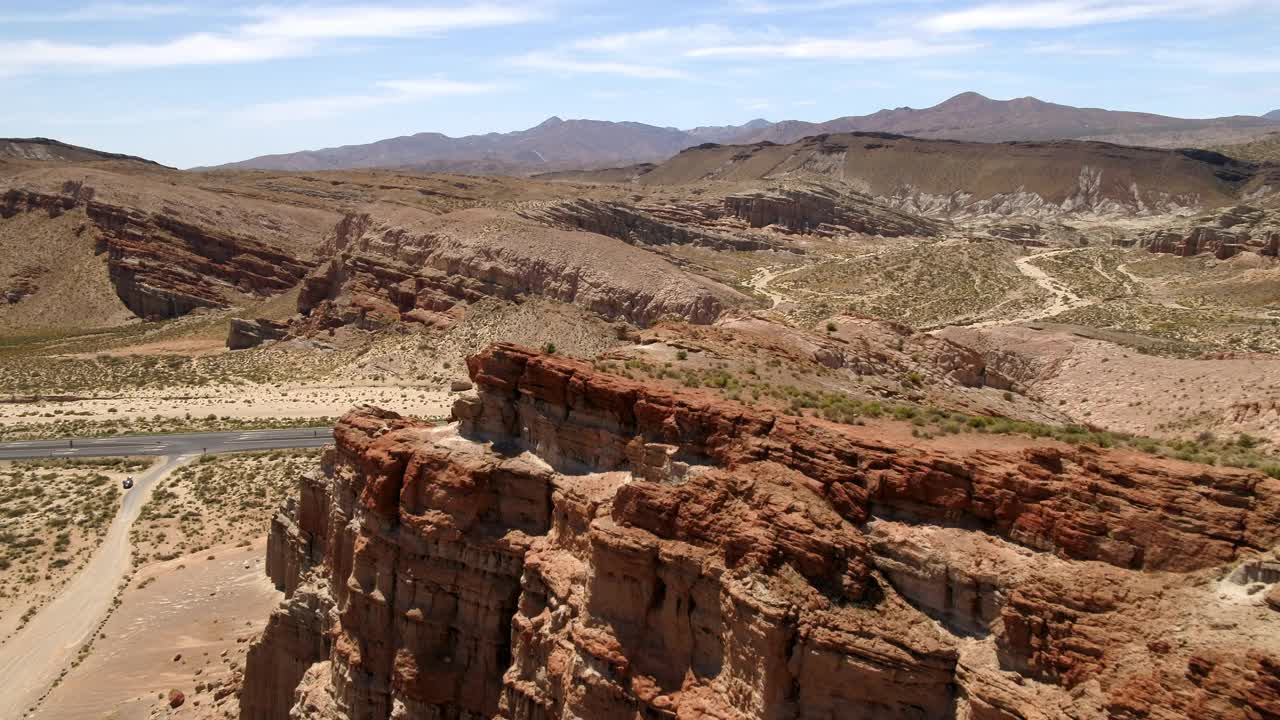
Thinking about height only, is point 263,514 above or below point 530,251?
below

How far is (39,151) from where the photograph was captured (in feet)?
651

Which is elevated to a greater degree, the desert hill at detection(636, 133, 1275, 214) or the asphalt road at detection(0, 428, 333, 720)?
the desert hill at detection(636, 133, 1275, 214)

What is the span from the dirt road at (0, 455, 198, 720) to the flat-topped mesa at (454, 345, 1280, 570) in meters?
18.2

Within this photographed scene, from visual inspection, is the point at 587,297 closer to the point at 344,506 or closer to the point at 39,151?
the point at 344,506

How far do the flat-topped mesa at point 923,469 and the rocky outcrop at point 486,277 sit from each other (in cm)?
4731

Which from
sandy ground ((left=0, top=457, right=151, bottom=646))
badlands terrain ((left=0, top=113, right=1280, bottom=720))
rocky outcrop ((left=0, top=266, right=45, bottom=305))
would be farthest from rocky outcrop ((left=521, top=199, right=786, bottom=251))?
→ rocky outcrop ((left=0, top=266, right=45, bottom=305))

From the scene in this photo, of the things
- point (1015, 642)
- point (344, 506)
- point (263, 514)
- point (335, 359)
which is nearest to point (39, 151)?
point (335, 359)

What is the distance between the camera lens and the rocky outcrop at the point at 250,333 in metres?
75.6

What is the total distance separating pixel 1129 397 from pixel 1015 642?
20103 millimetres

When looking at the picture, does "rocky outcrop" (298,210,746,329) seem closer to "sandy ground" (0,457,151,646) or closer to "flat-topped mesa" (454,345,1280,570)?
"sandy ground" (0,457,151,646)

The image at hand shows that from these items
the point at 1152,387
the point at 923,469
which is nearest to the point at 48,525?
the point at 923,469

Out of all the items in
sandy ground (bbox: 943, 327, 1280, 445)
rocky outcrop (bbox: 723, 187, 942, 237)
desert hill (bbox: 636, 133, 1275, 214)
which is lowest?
sandy ground (bbox: 943, 327, 1280, 445)

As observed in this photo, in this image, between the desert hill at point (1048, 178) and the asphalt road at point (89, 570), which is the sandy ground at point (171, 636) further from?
the desert hill at point (1048, 178)

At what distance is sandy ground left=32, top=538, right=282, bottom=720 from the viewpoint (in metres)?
27.6
